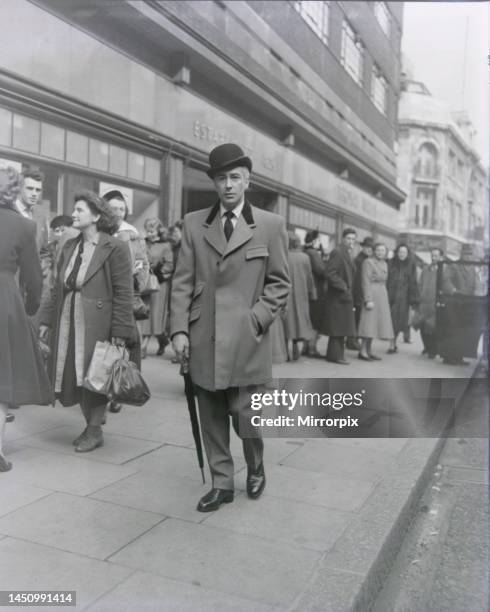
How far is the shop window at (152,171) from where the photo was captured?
3604mm

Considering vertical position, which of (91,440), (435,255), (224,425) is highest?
(435,255)

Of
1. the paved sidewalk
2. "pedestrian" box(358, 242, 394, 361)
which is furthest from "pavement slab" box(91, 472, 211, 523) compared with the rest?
"pedestrian" box(358, 242, 394, 361)

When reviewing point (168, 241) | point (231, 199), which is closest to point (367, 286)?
point (168, 241)

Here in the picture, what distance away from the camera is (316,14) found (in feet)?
9.75

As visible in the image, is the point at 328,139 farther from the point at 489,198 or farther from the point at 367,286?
Answer: the point at 367,286

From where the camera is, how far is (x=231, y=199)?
2994 mm

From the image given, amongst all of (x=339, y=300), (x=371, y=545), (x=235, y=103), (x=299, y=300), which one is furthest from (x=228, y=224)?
(x=339, y=300)

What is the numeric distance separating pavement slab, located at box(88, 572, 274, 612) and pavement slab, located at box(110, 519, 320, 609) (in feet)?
0.13

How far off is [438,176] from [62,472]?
7.37 feet

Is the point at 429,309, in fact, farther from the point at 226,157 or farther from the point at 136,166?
the point at 226,157

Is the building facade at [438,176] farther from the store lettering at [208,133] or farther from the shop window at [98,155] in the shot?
the shop window at [98,155]

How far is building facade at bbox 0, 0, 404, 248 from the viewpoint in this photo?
2.96 meters

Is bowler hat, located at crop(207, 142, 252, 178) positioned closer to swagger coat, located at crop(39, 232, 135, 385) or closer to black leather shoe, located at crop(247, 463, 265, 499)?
swagger coat, located at crop(39, 232, 135, 385)

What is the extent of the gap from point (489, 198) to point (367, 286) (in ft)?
16.5
